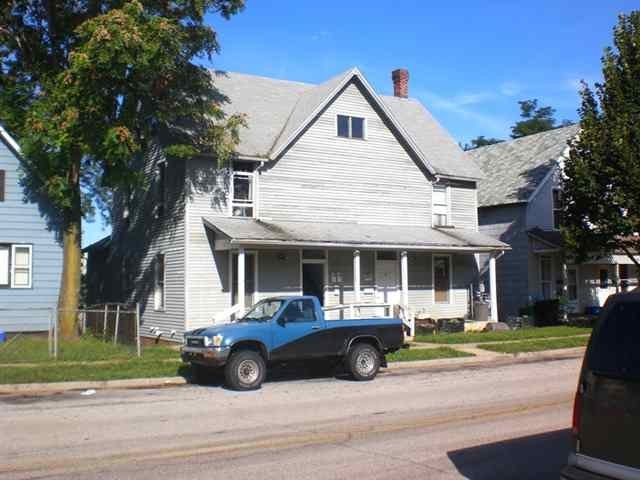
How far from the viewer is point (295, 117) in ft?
82.1

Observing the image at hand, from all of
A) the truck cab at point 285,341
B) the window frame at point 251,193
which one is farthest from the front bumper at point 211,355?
the window frame at point 251,193

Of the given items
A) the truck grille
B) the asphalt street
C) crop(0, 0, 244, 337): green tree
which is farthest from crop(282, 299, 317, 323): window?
crop(0, 0, 244, 337): green tree

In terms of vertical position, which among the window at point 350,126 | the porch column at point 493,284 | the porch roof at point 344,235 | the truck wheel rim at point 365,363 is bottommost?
the truck wheel rim at point 365,363

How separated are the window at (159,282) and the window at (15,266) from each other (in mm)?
3950

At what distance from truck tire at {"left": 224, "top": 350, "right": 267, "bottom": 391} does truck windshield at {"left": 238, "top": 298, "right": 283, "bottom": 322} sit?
883mm

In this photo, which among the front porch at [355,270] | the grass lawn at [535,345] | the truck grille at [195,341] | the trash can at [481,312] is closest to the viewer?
the truck grille at [195,341]

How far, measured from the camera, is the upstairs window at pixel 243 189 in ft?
75.8

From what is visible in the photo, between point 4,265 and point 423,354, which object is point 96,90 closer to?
point 4,265

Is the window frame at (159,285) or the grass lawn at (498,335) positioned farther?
the window frame at (159,285)

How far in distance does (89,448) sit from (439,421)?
475cm

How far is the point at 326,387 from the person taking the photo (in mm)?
14492

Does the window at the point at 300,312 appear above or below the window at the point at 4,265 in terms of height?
below

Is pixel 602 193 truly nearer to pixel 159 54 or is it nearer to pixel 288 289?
pixel 288 289

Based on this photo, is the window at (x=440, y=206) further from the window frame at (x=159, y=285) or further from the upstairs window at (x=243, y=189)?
the window frame at (x=159, y=285)
